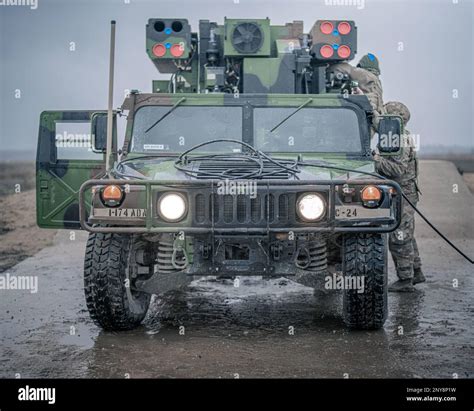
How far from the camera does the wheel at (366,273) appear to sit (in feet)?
15.9

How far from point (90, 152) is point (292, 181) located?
2.36 m

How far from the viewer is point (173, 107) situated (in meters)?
5.90

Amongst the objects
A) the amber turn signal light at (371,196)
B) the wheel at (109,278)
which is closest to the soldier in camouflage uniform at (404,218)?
the amber turn signal light at (371,196)

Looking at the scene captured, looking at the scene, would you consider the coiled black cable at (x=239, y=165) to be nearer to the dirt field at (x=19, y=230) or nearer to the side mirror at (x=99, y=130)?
the side mirror at (x=99, y=130)

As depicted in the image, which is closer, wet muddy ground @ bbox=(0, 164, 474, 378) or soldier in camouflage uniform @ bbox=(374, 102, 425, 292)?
wet muddy ground @ bbox=(0, 164, 474, 378)

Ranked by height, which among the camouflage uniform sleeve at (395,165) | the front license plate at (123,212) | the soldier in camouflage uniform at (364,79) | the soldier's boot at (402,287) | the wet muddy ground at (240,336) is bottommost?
the wet muddy ground at (240,336)

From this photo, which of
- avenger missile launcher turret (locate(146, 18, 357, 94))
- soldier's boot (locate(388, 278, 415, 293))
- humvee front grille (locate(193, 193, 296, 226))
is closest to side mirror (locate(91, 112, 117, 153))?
humvee front grille (locate(193, 193, 296, 226))

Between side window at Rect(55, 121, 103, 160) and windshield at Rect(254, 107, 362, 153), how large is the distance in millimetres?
1525

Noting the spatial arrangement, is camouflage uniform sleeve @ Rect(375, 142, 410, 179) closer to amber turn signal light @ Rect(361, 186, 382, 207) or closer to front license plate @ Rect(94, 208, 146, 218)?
amber turn signal light @ Rect(361, 186, 382, 207)

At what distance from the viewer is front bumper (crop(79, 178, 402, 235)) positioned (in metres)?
4.72

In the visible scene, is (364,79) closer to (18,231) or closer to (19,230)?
(18,231)

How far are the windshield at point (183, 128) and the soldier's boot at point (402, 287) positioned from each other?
2218 millimetres
